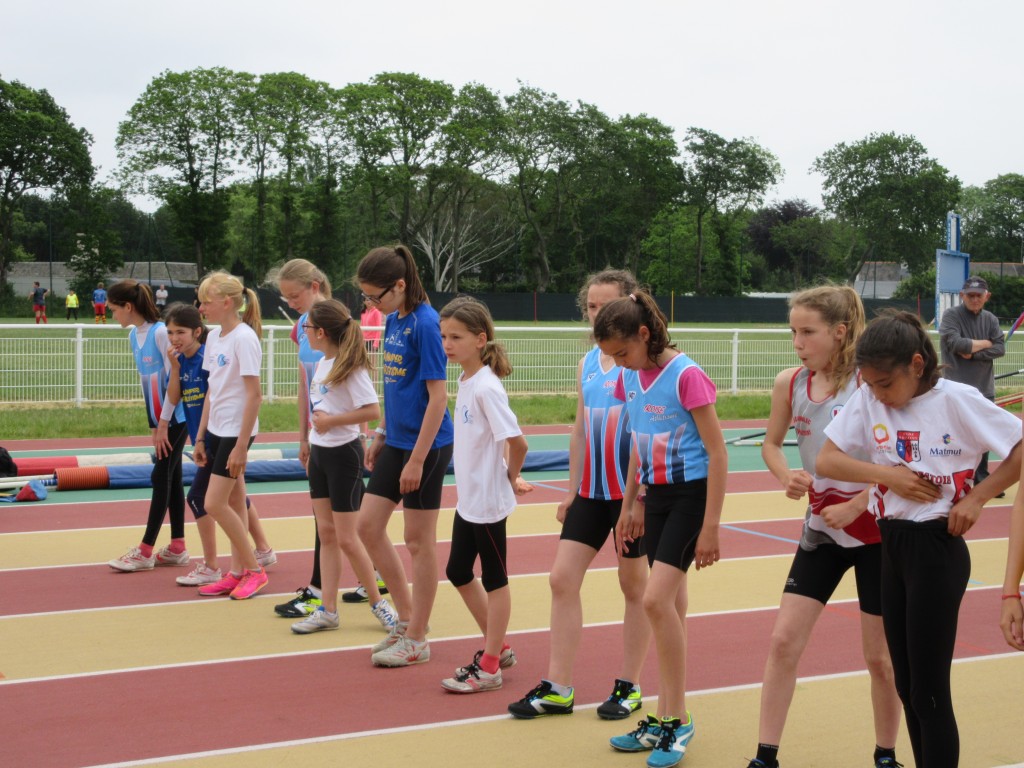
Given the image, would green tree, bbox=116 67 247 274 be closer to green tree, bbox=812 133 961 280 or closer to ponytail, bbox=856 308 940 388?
green tree, bbox=812 133 961 280

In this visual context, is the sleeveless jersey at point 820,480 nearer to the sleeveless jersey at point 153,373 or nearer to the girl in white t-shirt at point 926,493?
the girl in white t-shirt at point 926,493

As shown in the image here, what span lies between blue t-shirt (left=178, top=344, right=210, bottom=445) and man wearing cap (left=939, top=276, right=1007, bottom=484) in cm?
659

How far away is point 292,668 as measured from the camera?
5184 mm

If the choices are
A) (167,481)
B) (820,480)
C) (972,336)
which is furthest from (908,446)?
(972,336)

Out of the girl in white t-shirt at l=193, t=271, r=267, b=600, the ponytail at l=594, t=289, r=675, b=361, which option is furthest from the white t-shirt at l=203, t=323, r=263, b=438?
the ponytail at l=594, t=289, r=675, b=361

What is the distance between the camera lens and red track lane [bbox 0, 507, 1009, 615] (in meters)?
6.46

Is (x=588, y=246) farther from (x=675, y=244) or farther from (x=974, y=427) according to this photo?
(x=974, y=427)

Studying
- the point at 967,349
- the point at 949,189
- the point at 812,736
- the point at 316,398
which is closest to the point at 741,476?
the point at 967,349

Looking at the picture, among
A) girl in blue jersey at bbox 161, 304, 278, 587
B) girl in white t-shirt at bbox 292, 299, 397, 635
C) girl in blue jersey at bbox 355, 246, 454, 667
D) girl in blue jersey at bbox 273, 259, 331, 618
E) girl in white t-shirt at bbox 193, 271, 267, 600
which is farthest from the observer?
girl in blue jersey at bbox 161, 304, 278, 587

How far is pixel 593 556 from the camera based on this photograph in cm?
448

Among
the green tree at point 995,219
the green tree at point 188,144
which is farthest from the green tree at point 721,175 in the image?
the green tree at point 188,144

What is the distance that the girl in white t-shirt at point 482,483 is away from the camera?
15.7 ft

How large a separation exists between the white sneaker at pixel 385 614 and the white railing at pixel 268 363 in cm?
753

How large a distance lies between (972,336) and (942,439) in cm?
752
